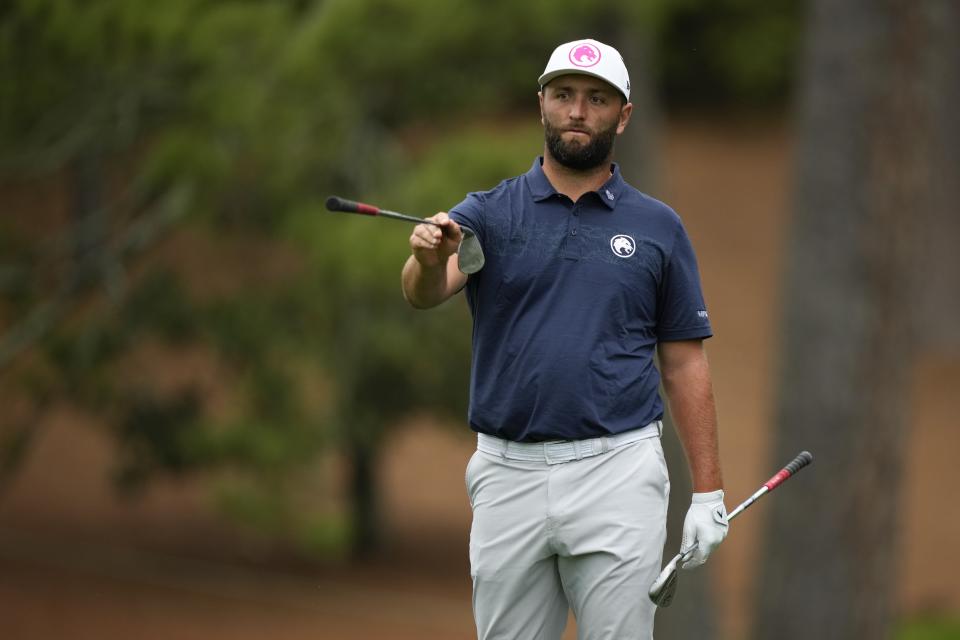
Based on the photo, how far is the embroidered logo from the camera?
11.8 feet

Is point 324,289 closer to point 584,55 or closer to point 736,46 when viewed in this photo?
point 584,55

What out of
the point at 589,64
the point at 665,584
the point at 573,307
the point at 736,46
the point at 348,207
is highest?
the point at 736,46

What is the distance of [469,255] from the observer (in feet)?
A: 11.5

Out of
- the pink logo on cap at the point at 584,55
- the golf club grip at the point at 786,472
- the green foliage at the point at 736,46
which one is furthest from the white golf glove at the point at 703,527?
the green foliage at the point at 736,46

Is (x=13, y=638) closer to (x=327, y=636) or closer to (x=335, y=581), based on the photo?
(x=327, y=636)

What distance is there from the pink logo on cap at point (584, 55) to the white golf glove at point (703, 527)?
3.61ft

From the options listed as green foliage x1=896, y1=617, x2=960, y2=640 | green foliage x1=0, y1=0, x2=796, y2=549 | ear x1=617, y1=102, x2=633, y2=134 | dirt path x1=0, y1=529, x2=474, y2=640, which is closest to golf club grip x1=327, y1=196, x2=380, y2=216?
ear x1=617, y1=102, x2=633, y2=134

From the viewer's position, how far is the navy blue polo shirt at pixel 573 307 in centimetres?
356

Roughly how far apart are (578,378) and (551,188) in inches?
19.7

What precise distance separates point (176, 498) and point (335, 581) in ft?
13.8

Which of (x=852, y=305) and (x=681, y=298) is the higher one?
(x=681, y=298)

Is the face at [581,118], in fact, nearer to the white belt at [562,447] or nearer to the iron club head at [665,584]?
the white belt at [562,447]

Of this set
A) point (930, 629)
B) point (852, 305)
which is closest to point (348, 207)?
point (852, 305)

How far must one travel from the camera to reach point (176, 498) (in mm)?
17750
